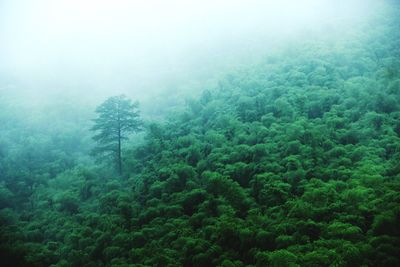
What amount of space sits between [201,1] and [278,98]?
47638 millimetres

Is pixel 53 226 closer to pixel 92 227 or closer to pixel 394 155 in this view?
pixel 92 227

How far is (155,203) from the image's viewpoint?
22.8 metres

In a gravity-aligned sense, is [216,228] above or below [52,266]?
above

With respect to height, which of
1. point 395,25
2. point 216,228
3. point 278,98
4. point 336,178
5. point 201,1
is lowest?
point 216,228

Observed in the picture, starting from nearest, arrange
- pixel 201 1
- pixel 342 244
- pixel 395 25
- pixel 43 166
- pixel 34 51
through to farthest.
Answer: pixel 342 244 < pixel 43 166 < pixel 395 25 < pixel 34 51 < pixel 201 1

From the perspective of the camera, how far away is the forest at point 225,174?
58.7 feet

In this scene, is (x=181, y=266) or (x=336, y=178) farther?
(x=336, y=178)

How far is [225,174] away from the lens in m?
23.2

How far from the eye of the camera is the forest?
1789 cm

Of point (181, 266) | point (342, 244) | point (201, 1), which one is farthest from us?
point (201, 1)

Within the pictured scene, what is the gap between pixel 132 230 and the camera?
827 inches

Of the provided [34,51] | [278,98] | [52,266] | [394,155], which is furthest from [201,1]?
[52,266]

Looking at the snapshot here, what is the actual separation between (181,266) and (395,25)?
123 feet

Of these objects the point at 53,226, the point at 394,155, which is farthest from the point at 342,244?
the point at 53,226
